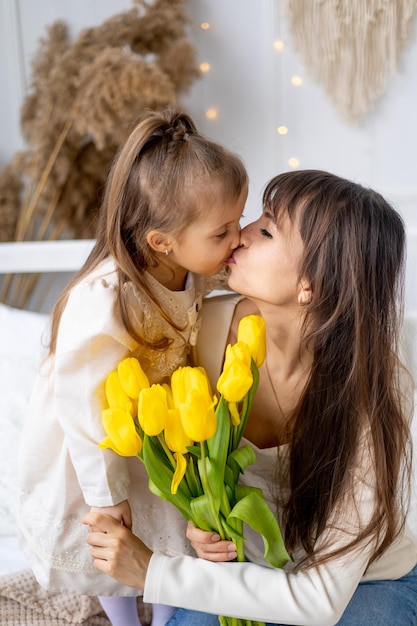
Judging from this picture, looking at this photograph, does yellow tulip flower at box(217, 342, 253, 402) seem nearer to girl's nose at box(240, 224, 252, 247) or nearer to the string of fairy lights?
girl's nose at box(240, 224, 252, 247)

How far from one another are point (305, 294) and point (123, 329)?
0.94 feet

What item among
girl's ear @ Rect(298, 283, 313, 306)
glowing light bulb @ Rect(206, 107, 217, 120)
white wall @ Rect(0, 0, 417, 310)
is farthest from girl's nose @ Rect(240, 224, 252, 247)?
glowing light bulb @ Rect(206, 107, 217, 120)

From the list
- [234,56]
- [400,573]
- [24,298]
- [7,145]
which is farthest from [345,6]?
[400,573]

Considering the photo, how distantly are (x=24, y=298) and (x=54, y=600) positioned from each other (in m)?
1.62

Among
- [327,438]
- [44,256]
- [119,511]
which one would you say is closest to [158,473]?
[119,511]

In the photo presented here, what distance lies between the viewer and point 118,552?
39.3 inches

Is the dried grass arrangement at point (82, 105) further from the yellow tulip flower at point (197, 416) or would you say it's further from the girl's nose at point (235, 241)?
the yellow tulip flower at point (197, 416)

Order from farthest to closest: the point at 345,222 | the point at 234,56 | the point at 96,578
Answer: the point at 234,56 → the point at 96,578 → the point at 345,222

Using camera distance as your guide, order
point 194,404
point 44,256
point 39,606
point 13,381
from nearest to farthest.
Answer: point 194,404
point 39,606
point 13,381
point 44,256

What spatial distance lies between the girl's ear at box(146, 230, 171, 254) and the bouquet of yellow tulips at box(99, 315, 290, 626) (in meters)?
0.31

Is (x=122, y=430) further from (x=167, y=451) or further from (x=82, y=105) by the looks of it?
(x=82, y=105)

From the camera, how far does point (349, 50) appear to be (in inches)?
89.1

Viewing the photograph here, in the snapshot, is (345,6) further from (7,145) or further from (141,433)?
(141,433)

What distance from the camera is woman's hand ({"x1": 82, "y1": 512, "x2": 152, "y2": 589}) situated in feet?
3.27
